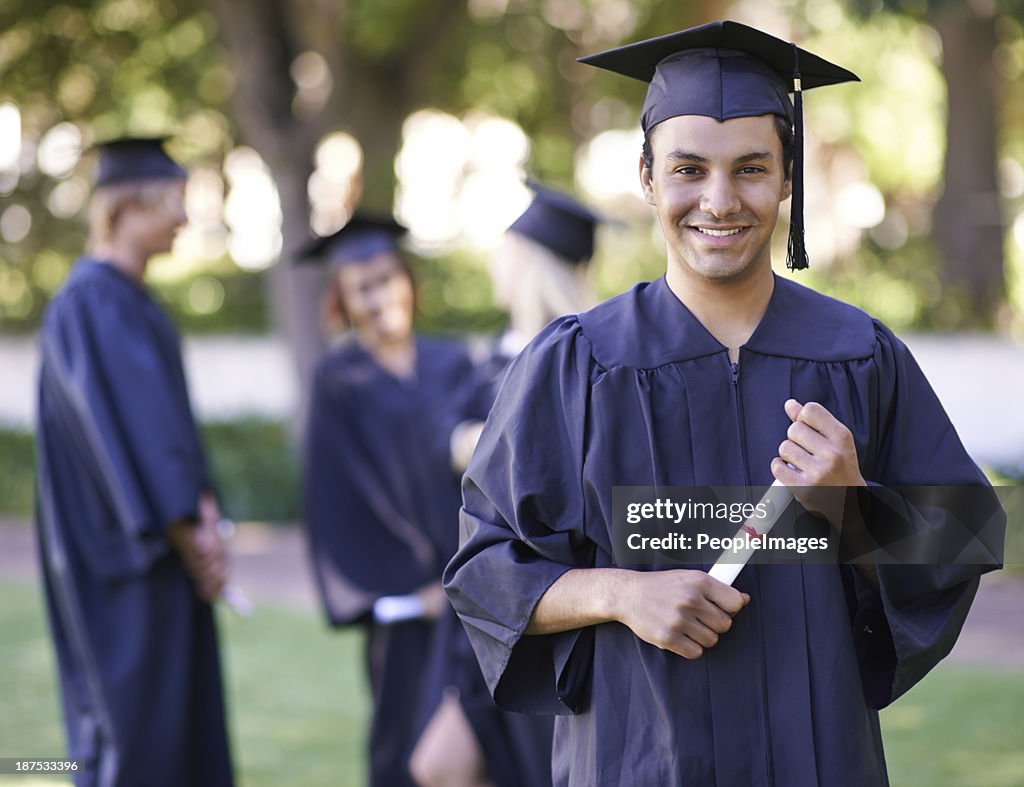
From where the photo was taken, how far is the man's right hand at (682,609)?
6.86ft

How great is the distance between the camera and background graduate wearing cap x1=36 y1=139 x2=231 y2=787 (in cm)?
434

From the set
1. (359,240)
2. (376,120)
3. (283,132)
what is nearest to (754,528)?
(359,240)

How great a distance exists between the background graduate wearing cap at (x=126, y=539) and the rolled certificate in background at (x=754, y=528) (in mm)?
2542

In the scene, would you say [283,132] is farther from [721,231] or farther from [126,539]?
[721,231]

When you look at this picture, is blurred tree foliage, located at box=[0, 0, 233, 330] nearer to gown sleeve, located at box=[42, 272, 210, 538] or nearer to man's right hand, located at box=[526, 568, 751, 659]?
gown sleeve, located at box=[42, 272, 210, 538]

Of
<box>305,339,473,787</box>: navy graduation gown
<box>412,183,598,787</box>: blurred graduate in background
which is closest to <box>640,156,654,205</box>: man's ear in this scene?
<box>412,183,598,787</box>: blurred graduate in background

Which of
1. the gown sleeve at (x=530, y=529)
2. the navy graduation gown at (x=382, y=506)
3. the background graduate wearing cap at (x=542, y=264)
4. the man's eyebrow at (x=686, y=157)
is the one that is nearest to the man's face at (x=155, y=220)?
the navy graduation gown at (x=382, y=506)

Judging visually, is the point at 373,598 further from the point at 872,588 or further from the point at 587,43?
the point at 587,43

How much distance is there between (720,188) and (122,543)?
2.84 m

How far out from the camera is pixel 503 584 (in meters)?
2.28

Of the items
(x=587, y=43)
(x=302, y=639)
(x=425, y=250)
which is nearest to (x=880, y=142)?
(x=587, y=43)

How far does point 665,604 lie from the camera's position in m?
2.10

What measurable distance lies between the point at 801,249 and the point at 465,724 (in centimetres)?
230

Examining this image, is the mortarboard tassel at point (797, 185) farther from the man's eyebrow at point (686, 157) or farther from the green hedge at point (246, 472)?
the green hedge at point (246, 472)
